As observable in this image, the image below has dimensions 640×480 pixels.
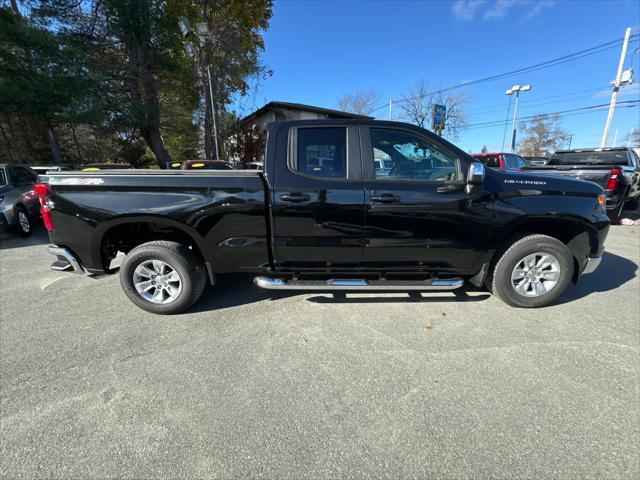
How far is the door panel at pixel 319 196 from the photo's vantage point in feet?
9.26

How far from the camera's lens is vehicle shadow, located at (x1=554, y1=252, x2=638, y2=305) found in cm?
358

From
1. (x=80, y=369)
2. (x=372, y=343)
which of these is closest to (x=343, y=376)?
(x=372, y=343)

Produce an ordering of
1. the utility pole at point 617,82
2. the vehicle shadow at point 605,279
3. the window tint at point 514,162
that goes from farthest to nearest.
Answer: the utility pole at point 617,82
the window tint at point 514,162
the vehicle shadow at point 605,279

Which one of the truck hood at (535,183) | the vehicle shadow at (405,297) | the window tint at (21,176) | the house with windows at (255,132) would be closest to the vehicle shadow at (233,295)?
the vehicle shadow at (405,297)

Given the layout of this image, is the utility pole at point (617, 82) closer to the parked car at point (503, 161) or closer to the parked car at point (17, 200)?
the parked car at point (503, 161)

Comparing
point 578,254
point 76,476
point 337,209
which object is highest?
point 337,209

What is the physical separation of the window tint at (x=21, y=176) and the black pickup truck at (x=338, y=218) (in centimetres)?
552

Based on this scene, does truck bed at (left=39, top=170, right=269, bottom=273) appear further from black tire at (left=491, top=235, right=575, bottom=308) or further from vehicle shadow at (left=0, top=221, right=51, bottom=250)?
vehicle shadow at (left=0, top=221, right=51, bottom=250)

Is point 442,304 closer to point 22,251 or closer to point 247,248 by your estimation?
point 247,248

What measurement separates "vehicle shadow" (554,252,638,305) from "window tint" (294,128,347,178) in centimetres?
302

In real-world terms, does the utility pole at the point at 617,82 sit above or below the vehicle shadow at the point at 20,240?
above

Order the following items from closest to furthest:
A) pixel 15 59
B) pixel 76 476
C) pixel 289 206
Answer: pixel 76 476
pixel 289 206
pixel 15 59

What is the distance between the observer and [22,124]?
15.1 m

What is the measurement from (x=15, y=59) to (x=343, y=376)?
48.5ft
